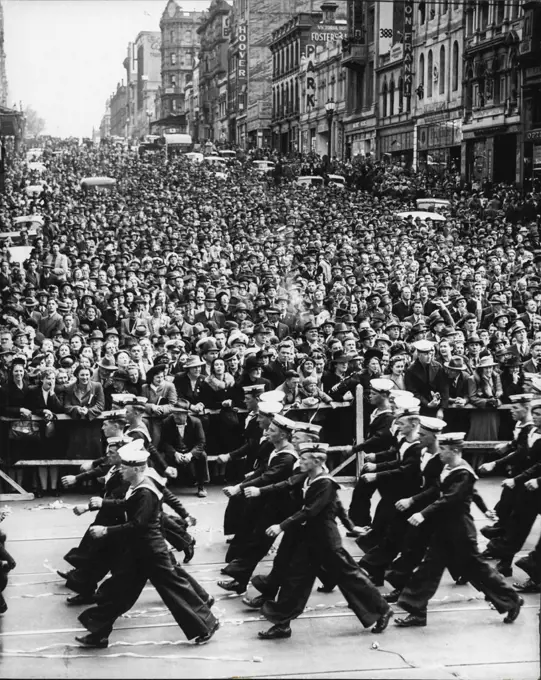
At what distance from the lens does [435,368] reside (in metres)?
13.0

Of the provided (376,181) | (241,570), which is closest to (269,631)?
(241,570)

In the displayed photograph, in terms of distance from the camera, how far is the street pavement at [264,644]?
7469mm

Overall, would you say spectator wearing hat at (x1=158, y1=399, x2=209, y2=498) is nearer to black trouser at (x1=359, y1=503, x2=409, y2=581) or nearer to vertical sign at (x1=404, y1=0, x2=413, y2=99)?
black trouser at (x1=359, y1=503, x2=409, y2=581)

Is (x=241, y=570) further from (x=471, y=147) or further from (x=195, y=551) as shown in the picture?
(x=471, y=147)

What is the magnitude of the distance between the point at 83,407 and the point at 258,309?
215 inches

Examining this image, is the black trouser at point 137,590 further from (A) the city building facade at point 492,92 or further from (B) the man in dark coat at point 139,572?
(A) the city building facade at point 492,92

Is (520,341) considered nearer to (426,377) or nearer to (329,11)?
(426,377)

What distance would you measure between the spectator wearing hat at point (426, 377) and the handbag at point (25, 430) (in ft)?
15.3

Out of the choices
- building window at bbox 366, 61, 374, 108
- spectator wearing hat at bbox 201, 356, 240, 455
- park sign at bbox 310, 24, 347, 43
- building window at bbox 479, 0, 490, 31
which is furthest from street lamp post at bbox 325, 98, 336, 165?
spectator wearing hat at bbox 201, 356, 240, 455

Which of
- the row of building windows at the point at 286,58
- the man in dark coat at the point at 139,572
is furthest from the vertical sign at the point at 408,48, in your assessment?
the man in dark coat at the point at 139,572

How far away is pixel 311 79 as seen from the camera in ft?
220

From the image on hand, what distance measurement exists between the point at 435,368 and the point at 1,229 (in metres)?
18.5

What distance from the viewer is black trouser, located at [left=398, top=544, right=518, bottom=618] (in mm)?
8250

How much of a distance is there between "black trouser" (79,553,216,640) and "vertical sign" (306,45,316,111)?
60932 mm
